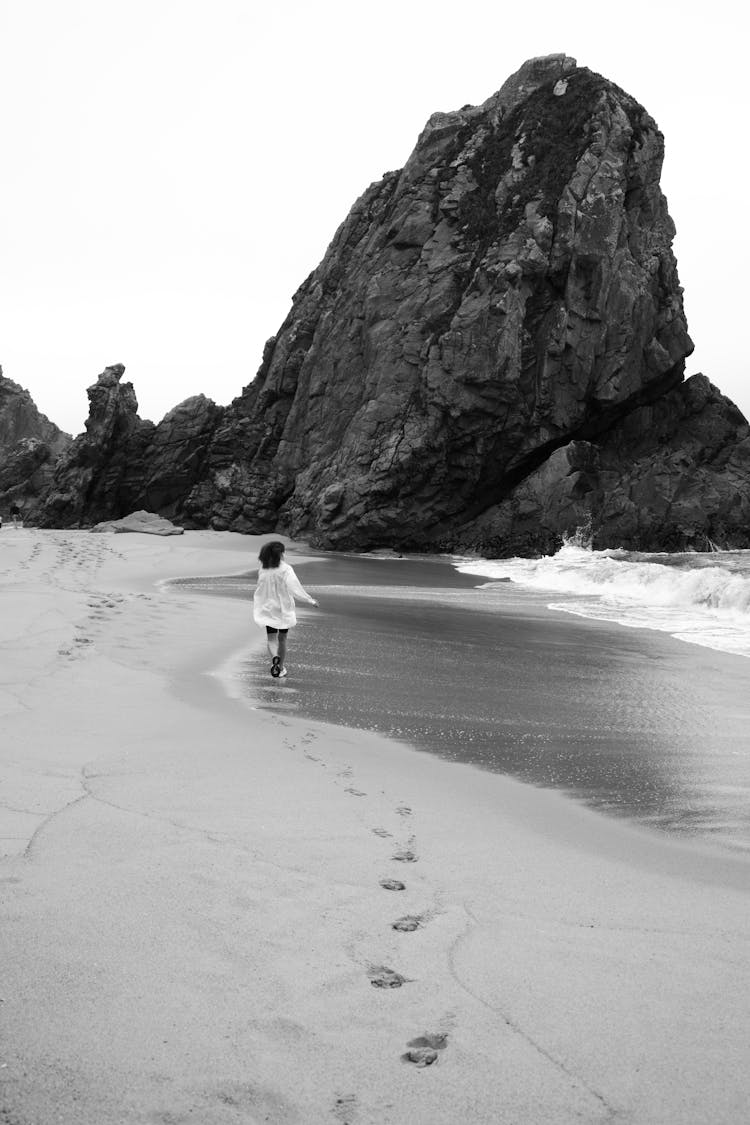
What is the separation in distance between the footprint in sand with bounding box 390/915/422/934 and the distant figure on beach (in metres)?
5.78

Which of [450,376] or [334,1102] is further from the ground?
[450,376]

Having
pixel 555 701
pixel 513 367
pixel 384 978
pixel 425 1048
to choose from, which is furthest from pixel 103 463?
pixel 425 1048

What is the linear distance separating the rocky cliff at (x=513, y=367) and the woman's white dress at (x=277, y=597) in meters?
27.4

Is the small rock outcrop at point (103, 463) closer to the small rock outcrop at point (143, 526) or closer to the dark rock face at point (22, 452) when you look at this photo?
the dark rock face at point (22, 452)

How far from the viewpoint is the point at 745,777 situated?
564 centimetres

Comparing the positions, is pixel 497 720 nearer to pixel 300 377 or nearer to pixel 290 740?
pixel 290 740

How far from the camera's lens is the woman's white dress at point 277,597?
915 centimetres

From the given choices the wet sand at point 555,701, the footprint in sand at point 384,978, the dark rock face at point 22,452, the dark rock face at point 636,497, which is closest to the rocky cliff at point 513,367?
the dark rock face at point 636,497

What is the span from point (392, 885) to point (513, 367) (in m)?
36.4

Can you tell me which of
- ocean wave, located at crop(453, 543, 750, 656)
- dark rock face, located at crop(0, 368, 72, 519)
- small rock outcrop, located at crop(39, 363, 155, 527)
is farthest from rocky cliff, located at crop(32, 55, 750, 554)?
dark rock face, located at crop(0, 368, 72, 519)

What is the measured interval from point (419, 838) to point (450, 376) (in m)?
36.0

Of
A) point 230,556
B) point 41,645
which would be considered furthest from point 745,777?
point 230,556

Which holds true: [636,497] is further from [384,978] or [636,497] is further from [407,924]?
[384,978]

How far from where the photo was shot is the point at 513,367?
3794cm
